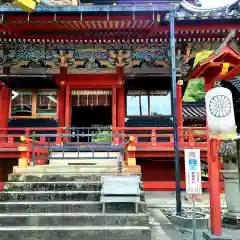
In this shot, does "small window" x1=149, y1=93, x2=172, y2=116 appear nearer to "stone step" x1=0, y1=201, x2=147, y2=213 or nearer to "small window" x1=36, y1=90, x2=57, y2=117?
"small window" x1=36, y1=90, x2=57, y2=117

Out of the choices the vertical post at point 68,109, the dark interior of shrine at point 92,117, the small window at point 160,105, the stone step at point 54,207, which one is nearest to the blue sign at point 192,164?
the stone step at point 54,207

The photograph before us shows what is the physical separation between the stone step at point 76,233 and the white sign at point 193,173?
1.24 meters

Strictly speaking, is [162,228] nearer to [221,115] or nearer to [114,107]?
[221,115]

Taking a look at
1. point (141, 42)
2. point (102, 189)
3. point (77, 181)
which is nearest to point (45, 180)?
point (77, 181)

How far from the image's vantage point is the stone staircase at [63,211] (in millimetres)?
5305

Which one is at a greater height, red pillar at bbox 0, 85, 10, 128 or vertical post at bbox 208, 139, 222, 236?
red pillar at bbox 0, 85, 10, 128

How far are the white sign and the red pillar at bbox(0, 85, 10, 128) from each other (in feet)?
29.6

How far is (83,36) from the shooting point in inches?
454

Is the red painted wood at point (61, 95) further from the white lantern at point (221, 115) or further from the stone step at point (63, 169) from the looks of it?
the white lantern at point (221, 115)

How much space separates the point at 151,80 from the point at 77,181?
257 inches

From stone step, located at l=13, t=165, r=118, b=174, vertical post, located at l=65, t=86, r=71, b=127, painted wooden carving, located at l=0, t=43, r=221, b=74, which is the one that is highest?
painted wooden carving, located at l=0, t=43, r=221, b=74

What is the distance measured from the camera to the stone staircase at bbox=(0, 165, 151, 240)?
5305 mm

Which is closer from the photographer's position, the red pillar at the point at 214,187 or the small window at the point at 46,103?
the red pillar at the point at 214,187

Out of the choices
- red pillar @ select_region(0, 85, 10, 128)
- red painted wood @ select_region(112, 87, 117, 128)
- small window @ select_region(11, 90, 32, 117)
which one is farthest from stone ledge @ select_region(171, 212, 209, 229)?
red pillar @ select_region(0, 85, 10, 128)
